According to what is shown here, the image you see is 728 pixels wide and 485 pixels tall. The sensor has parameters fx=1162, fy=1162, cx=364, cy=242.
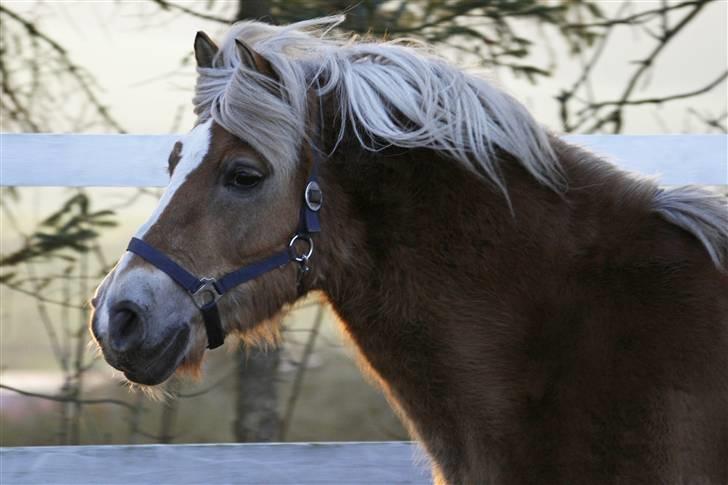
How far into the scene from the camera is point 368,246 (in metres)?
2.73

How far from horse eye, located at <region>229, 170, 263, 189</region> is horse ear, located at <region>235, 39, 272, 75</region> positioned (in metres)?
0.26

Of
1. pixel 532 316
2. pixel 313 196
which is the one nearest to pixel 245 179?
pixel 313 196

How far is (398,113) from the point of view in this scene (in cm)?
276

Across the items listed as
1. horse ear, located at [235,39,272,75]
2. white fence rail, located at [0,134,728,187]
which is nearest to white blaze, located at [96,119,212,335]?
horse ear, located at [235,39,272,75]

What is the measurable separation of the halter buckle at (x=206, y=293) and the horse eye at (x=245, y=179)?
8.8 inches

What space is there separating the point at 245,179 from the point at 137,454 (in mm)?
1198

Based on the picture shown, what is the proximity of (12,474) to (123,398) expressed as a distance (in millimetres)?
1248

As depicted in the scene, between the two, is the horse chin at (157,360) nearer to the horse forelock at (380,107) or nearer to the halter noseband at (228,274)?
Answer: the halter noseband at (228,274)

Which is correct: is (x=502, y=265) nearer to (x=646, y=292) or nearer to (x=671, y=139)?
(x=646, y=292)

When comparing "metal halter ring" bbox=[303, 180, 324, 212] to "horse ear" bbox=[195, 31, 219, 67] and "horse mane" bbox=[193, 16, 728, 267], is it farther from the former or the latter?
"horse ear" bbox=[195, 31, 219, 67]

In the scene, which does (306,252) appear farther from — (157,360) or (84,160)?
(84,160)

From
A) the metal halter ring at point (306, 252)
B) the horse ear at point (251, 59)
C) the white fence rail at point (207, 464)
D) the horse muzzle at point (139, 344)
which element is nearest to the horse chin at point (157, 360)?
the horse muzzle at point (139, 344)

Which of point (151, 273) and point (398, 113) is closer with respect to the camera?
point (151, 273)

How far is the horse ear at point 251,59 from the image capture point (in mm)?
2717
